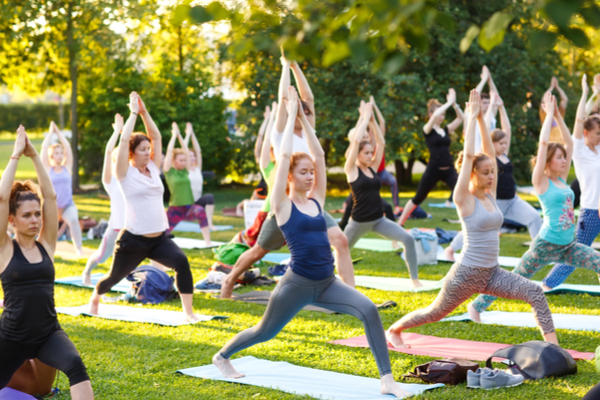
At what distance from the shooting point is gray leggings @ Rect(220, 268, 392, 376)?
4.55 meters

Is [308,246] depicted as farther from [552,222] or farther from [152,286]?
[152,286]

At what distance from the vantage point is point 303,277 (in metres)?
4.67

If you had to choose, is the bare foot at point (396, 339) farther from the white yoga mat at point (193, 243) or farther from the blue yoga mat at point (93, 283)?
the white yoga mat at point (193, 243)

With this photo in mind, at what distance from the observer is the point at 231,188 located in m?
24.4

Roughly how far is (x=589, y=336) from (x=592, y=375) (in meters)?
1.18

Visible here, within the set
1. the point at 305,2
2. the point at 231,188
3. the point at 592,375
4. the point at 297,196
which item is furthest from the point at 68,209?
the point at 231,188

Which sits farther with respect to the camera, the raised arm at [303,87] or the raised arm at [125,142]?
the raised arm at [303,87]

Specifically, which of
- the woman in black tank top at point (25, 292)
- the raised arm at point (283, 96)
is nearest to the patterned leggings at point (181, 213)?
the raised arm at point (283, 96)

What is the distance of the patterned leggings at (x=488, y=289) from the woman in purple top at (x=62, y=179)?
7.39 meters

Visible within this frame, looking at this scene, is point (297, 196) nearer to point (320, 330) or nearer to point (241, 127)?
point (320, 330)

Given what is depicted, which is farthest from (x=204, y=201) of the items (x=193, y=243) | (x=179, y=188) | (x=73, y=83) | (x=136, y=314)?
(x=73, y=83)

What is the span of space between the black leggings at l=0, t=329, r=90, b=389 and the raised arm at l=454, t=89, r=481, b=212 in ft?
10.3

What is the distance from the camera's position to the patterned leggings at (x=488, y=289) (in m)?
5.27

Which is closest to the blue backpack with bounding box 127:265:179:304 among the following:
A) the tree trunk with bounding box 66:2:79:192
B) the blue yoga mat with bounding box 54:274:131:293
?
the blue yoga mat with bounding box 54:274:131:293
